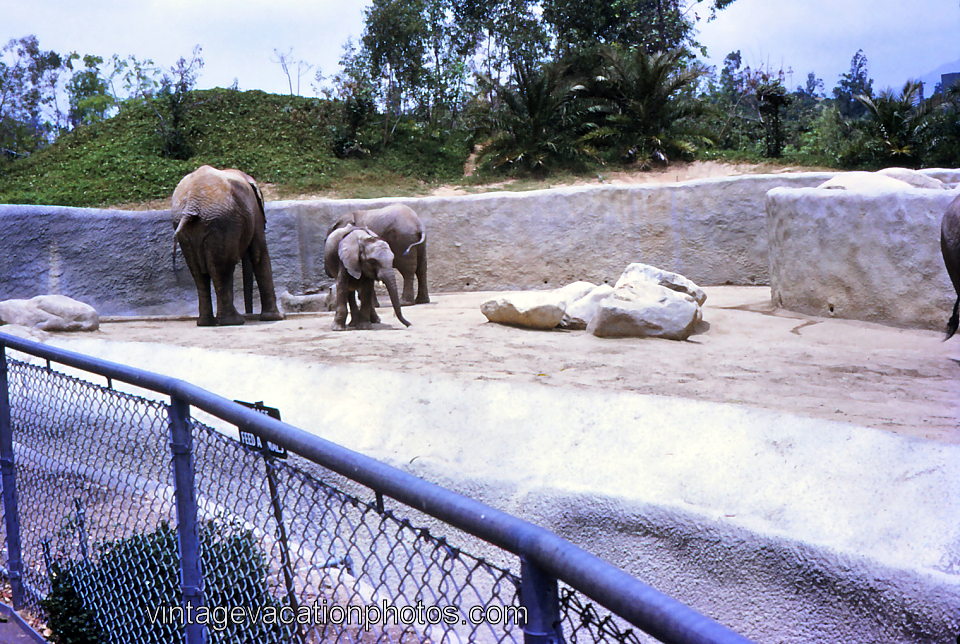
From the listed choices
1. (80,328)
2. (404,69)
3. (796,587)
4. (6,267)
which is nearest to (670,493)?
(796,587)

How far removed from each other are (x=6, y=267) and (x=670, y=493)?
10.1m

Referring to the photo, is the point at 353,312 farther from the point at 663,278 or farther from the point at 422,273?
the point at 663,278

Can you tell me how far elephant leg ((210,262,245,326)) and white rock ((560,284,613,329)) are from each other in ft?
12.8

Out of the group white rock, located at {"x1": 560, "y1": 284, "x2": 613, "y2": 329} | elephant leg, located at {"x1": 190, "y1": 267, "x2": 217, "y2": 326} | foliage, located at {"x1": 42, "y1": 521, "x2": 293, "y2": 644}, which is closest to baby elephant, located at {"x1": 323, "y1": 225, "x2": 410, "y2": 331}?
white rock, located at {"x1": 560, "y1": 284, "x2": 613, "y2": 329}

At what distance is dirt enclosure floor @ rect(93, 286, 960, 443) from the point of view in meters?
4.94

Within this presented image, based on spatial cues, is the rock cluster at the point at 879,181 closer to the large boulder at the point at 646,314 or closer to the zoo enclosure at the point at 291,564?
the large boulder at the point at 646,314

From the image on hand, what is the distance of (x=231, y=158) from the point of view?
64.0 ft

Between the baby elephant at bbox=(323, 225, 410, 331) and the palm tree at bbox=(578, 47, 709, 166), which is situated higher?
the palm tree at bbox=(578, 47, 709, 166)

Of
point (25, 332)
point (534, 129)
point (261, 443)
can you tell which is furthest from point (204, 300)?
point (534, 129)

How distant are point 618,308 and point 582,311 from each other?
35.0 inches

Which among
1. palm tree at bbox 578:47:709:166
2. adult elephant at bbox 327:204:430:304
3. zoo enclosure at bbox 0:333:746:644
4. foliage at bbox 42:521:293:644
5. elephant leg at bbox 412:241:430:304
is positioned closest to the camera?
zoo enclosure at bbox 0:333:746:644

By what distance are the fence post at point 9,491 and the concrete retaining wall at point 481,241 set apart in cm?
852

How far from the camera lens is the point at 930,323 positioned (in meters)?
7.44

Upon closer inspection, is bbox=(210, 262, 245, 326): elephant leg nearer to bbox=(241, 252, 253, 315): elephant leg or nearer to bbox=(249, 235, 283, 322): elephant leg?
bbox=(249, 235, 283, 322): elephant leg
